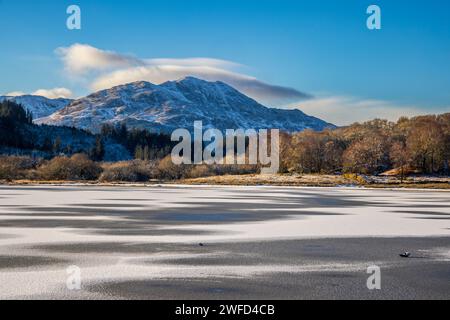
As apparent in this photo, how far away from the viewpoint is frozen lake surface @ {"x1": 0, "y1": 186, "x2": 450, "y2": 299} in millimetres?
11633

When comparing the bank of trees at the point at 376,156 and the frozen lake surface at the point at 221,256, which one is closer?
the frozen lake surface at the point at 221,256

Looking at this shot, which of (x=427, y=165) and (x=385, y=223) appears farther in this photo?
(x=427, y=165)

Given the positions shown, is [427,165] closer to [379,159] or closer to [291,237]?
[379,159]

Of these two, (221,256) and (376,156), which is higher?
(376,156)

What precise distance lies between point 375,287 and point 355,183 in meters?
76.1

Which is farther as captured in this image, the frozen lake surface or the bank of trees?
the bank of trees

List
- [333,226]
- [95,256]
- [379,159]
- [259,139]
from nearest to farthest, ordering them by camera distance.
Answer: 1. [95,256]
2. [333,226]
3. [379,159]
4. [259,139]

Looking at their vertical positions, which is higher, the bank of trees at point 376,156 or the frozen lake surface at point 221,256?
the bank of trees at point 376,156

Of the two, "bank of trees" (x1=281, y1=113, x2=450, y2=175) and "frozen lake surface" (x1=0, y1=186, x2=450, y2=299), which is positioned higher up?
"bank of trees" (x1=281, y1=113, x2=450, y2=175)

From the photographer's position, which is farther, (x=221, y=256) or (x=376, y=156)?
(x=376, y=156)

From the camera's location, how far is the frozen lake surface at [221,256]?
11.6 metres

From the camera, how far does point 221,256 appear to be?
15.8 meters

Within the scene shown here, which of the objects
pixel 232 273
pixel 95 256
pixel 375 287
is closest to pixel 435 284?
pixel 375 287
